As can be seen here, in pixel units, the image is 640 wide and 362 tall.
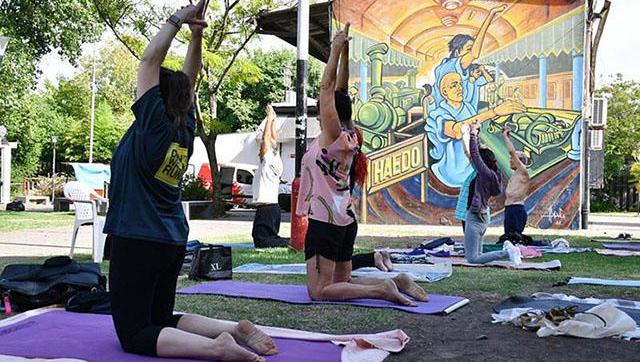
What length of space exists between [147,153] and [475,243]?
20.5ft

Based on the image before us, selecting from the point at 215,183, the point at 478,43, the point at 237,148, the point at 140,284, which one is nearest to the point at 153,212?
the point at 140,284

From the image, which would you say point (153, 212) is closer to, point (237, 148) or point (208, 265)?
point (208, 265)

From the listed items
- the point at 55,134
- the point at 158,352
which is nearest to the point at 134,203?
the point at 158,352

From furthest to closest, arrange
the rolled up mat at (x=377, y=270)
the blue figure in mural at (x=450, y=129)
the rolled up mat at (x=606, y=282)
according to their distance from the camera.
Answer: the blue figure in mural at (x=450, y=129), the rolled up mat at (x=377, y=270), the rolled up mat at (x=606, y=282)

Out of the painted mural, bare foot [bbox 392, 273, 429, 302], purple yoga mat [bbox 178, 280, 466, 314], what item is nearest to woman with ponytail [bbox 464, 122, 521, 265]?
purple yoga mat [bbox 178, 280, 466, 314]

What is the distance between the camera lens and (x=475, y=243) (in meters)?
9.41

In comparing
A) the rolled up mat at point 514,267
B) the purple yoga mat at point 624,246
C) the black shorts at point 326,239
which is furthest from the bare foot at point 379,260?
the purple yoga mat at point 624,246

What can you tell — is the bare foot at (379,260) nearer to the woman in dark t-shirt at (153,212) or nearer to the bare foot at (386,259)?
the bare foot at (386,259)

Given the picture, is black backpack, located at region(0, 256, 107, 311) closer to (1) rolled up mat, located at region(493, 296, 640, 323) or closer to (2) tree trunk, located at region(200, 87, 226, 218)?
(1) rolled up mat, located at region(493, 296, 640, 323)

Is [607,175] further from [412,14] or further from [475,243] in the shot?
[475,243]

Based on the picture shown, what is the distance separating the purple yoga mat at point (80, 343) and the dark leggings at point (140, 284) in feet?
0.45

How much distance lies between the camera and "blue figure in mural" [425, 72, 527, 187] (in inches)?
757

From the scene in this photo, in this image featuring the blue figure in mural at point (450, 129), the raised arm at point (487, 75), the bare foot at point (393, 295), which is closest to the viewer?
the bare foot at point (393, 295)

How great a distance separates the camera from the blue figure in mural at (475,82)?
62.8 ft
